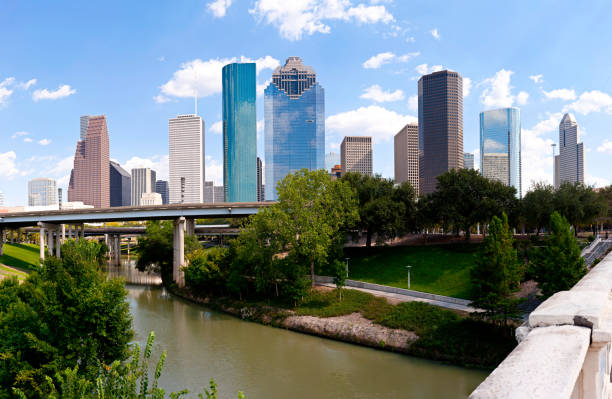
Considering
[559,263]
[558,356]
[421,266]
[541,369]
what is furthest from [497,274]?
[541,369]

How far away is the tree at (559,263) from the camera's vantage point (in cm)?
2414

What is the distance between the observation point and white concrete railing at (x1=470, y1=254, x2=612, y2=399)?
2324mm

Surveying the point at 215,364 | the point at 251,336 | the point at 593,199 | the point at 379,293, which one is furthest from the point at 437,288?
the point at 593,199

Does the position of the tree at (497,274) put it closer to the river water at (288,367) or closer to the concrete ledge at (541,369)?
the river water at (288,367)

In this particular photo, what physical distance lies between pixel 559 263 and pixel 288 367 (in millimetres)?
18335

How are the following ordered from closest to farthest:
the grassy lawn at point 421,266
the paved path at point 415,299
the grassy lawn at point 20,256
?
the paved path at point 415,299, the grassy lawn at point 421,266, the grassy lawn at point 20,256

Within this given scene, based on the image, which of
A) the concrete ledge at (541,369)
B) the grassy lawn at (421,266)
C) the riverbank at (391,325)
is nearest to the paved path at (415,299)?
the riverbank at (391,325)

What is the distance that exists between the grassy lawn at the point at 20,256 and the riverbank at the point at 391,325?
149 ft

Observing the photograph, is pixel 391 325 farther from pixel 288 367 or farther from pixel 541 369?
pixel 541 369

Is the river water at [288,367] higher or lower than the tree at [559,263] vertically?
lower

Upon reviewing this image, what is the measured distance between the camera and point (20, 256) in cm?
7206

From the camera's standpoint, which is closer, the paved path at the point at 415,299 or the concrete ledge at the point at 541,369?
the concrete ledge at the point at 541,369

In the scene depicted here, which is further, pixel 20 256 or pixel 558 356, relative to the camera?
pixel 20 256

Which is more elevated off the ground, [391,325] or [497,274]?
[497,274]
